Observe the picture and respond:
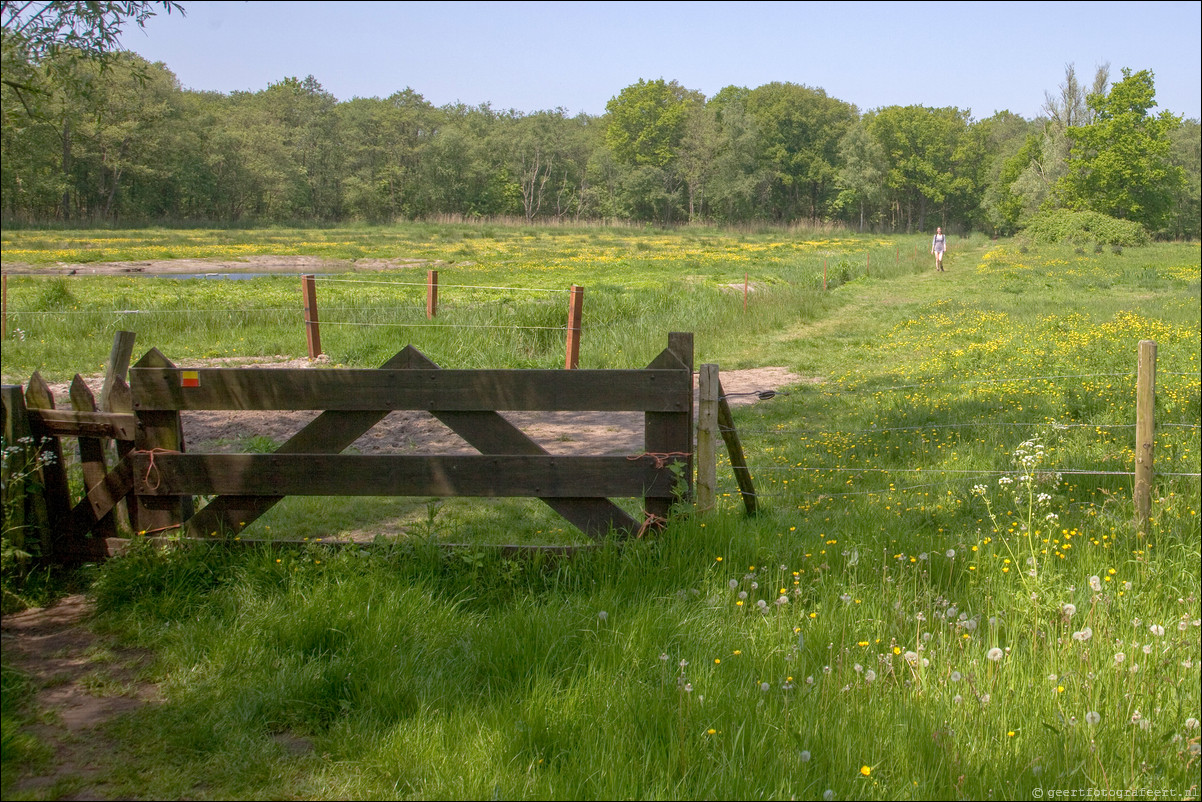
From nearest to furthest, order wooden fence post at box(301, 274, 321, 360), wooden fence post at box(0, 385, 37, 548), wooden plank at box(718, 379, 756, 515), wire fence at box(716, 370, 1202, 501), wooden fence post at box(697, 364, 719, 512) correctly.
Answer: wooden fence post at box(0, 385, 37, 548), wooden fence post at box(697, 364, 719, 512), wooden plank at box(718, 379, 756, 515), wire fence at box(716, 370, 1202, 501), wooden fence post at box(301, 274, 321, 360)

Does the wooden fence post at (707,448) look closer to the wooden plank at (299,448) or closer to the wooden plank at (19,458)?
the wooden plank at (299,448)

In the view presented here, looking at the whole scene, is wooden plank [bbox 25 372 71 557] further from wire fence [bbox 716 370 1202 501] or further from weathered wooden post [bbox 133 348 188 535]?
wire fence [bbox 716 370 1202 501]

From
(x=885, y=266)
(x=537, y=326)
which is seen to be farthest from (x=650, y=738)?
(x=885, y=266)

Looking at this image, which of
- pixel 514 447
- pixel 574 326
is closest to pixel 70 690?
A: pixel 514 447

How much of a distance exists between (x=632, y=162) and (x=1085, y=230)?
67413 millimetres

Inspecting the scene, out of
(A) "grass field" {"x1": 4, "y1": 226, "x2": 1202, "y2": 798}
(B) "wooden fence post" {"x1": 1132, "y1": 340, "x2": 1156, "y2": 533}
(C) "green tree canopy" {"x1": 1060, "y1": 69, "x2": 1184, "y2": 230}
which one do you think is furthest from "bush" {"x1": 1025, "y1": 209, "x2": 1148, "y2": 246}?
A: (B) "wooden fence post" {"x1": 1132, "y1": 340, "x2": 1156, "y2": 533}

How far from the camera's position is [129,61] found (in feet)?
26.0

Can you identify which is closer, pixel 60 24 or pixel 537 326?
pixel 60 24

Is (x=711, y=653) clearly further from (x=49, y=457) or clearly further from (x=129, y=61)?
(x=129, y=61)

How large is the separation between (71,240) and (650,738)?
56.2 metres

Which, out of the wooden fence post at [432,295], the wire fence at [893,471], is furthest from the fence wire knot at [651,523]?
the wooden fence post at [432,295]

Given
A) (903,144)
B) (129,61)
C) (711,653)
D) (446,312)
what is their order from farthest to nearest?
(903,144), (446,312), (129,61), (711,653)

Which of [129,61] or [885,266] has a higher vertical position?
[129,61]

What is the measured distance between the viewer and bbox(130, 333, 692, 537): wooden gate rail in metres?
4.91
